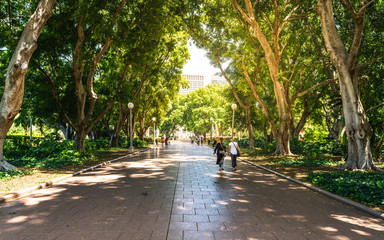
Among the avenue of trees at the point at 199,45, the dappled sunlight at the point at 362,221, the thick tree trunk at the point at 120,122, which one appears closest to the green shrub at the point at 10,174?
the avenue of trees at the point at 199,45

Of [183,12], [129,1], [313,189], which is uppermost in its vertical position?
[183,12]

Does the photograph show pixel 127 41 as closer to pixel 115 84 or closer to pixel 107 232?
pixel 115 84

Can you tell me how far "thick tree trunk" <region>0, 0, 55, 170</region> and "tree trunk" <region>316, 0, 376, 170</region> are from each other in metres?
12.4

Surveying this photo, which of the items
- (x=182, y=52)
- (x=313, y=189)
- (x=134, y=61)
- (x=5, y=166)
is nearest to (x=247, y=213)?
(x=313, y=189)

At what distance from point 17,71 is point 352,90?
14.1 meters

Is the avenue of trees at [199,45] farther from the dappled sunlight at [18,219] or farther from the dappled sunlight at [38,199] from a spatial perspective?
the dappled sunlight at [18,219]

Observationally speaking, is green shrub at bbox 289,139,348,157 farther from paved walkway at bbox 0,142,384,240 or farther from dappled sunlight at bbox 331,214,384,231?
dappled sunlight at bbox 331,214,384,231

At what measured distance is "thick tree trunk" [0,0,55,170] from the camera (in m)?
9.28

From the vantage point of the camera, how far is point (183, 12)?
16.4m

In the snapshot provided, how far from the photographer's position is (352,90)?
33.0ft

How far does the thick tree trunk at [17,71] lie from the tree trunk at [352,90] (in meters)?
12.4

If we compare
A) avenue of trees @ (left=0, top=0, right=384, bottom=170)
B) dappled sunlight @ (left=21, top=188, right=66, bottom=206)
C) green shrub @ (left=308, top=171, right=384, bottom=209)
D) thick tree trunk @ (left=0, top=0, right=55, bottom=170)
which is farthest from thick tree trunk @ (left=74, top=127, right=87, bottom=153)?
green shrub @ (left=308, top=171, right=384, bottom=209)

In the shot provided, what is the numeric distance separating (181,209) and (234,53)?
50.5 ft

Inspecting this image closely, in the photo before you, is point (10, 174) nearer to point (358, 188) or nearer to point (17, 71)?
point (17, 71)
